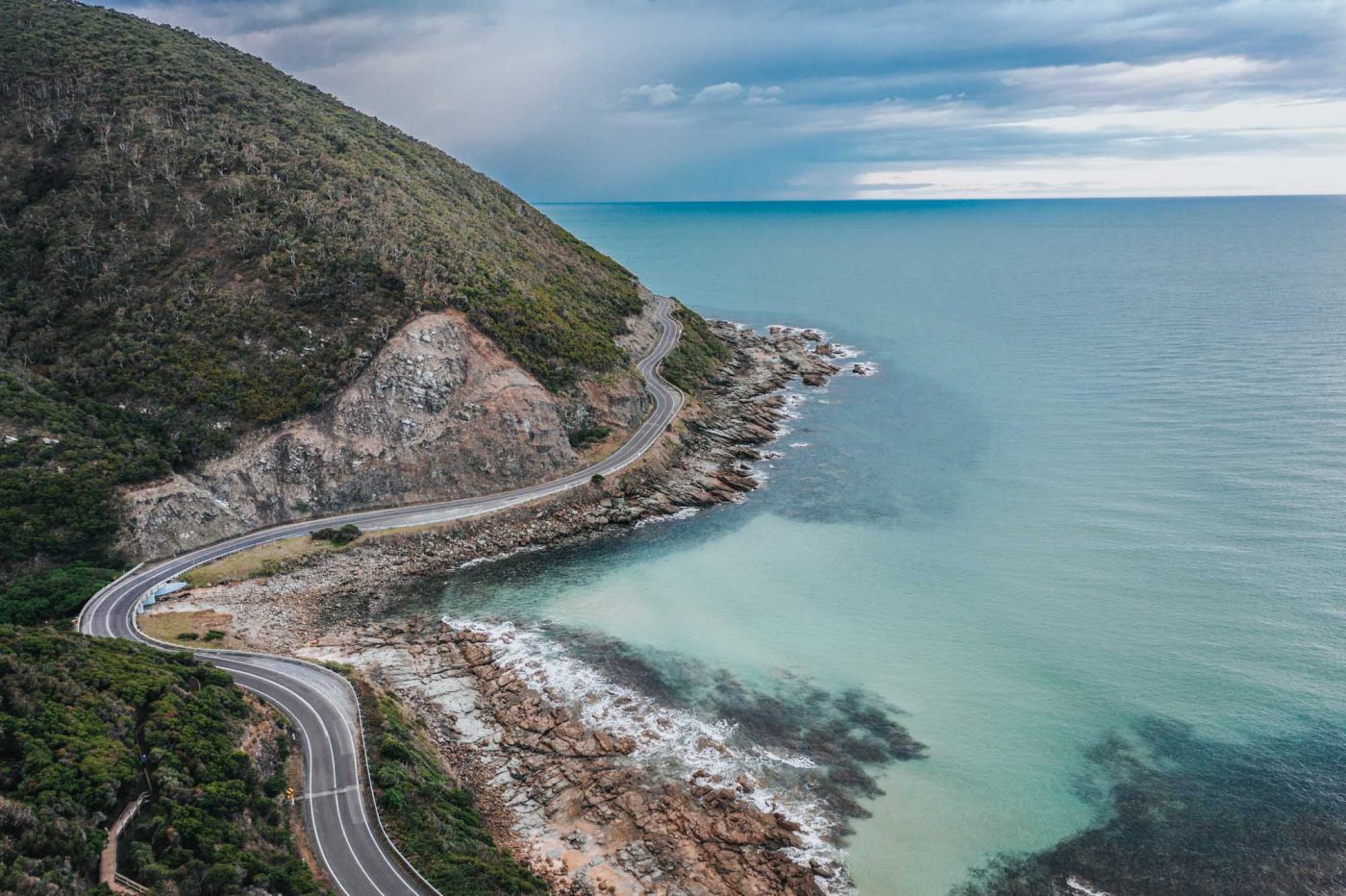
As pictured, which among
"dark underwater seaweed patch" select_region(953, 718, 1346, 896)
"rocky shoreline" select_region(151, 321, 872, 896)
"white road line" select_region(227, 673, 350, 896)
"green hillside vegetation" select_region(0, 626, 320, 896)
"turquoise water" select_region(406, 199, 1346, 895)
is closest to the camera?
"green hillside vegetation" select_region(0, 626, 320, 896)

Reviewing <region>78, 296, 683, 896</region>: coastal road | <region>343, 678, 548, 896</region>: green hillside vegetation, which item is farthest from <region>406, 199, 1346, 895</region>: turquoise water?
<region>343, 678, 548, 896</region>: green hillside vegetation

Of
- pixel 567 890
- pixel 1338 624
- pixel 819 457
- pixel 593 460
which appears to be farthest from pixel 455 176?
pixel 1338 624

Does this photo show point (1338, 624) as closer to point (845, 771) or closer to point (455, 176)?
point (845, 771)

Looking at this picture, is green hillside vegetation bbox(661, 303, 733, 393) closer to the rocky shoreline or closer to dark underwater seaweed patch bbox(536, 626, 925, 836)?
the rocky shoreline

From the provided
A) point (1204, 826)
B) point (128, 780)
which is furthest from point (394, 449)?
point (1204, 826)

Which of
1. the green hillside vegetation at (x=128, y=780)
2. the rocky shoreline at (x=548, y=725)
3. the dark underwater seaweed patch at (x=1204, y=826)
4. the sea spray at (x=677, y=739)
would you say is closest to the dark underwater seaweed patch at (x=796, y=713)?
the sea spray at (x=677, y=739)
